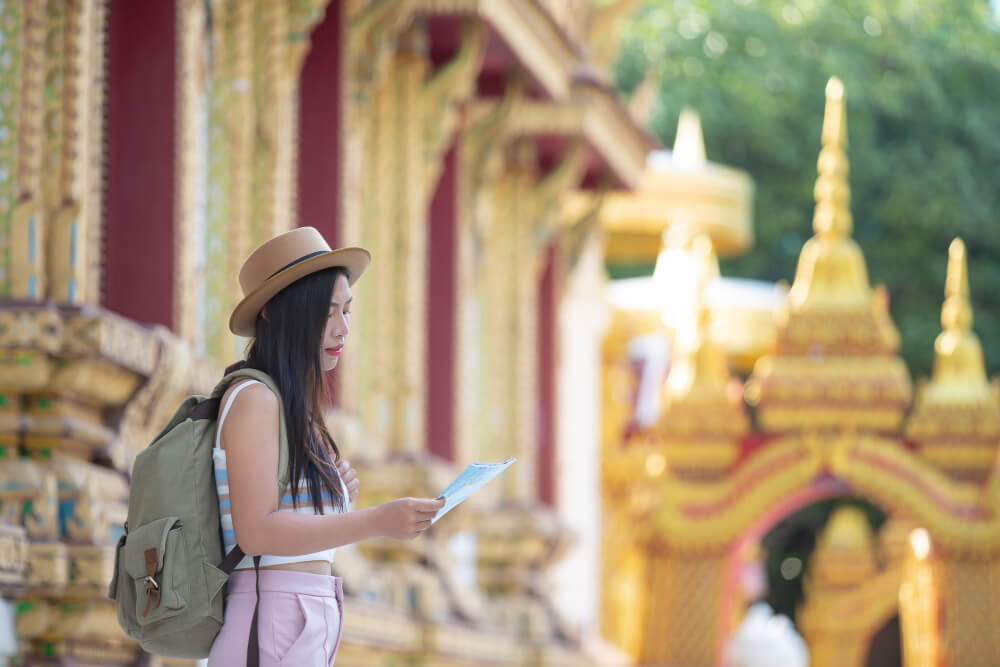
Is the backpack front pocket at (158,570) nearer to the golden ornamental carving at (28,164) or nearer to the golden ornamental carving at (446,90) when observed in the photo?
the golden ornamental carving at (28,164)

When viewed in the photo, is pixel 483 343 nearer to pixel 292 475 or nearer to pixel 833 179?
pixel 833 179

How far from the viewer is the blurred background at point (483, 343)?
6.98m

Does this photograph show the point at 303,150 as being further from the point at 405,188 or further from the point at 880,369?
the point at 880,369

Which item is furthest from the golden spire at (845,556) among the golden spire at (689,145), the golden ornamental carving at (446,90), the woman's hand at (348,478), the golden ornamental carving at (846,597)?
the woman's hand at (348,478)

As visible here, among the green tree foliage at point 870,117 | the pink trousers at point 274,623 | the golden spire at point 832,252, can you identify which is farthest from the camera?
the green tree foliage at point 870,117

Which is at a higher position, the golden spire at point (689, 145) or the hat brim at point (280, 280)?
the golden spire at point (689, 145)

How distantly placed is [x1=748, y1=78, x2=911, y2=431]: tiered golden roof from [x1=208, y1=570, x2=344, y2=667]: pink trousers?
14.0m

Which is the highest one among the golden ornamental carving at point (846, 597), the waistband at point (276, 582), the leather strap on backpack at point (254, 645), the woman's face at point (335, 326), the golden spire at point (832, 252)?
the golden spire at point (832, 252)

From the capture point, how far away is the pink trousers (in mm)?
4629

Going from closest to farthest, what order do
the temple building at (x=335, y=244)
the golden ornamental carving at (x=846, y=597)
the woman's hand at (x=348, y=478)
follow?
the woman's hand at (x=348, y=478), the temple building at (x=335, y=244), the golden ornamental carving at (x=846, y=597)

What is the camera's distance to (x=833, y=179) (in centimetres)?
1908

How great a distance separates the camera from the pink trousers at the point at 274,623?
4629 mm

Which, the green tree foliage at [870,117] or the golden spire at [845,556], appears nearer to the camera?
the golden spire at [845,556]

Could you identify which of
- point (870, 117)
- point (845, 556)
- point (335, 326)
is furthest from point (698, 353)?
point (870, 117)
